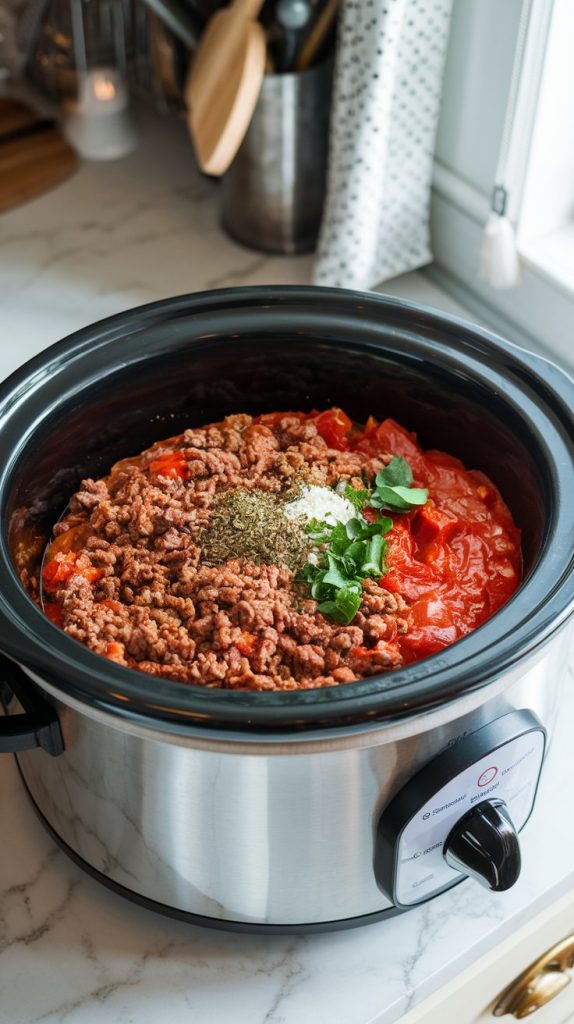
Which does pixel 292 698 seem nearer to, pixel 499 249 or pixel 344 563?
pixel 344 563

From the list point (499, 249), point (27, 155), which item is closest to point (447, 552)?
point (499, 249)

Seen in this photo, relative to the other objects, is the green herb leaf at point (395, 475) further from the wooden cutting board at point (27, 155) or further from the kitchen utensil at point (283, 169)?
the wooden cutting board at point (27, 155)

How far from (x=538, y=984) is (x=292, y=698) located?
0.61m

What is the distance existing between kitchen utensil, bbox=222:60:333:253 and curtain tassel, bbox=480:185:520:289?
11.6 inches

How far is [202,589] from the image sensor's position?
1.06m

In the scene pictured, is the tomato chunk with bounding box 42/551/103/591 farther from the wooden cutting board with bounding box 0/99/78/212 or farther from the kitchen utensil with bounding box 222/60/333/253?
the wooden cutting board with bounding box 0/99/78/212

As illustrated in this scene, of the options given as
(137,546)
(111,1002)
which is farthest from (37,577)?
(111,1002)

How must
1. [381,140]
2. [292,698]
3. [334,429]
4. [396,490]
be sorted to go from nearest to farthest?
[292,698] < [396,490] < [334,429] < [381,140]

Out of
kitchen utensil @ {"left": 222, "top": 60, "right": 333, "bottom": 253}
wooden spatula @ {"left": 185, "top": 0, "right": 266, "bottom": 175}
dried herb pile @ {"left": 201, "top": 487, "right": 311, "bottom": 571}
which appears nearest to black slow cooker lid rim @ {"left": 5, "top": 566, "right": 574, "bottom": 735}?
dried herb pile @ {"left": 201, "top": 487, "right": 311, "bottom": 571}

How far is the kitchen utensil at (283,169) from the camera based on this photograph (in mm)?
1624

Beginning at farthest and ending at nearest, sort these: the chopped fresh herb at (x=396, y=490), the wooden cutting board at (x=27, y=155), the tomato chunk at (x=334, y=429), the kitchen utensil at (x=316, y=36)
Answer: the wooden cutting board at (x=27, y=155)
the kitchen utensil at (x=316, y=36)
the tomato chunk at (x=334, y=429)
the chopped fresh herb at (x=396, y=490)

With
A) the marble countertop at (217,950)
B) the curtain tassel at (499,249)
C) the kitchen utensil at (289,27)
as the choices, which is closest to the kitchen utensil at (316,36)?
the kitchen utensil at (289,27)

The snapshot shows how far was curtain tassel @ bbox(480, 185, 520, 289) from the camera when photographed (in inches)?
61.2

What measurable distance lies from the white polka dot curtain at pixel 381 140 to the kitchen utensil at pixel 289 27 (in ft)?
0.31
